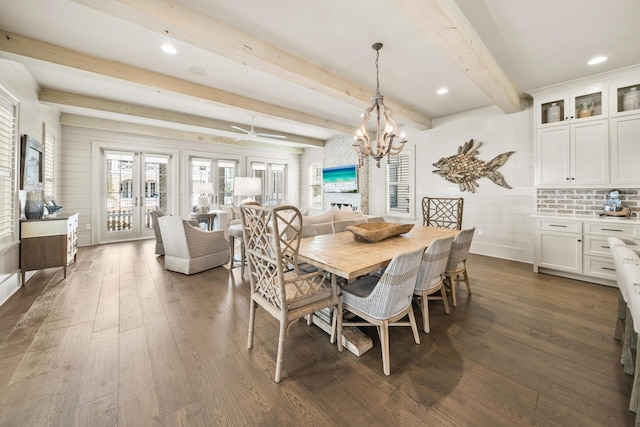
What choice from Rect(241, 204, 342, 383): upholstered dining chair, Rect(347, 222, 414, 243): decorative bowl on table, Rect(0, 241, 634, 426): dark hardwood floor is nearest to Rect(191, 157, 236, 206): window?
Rect(0, 241, 634, 426): dark hardwood floor

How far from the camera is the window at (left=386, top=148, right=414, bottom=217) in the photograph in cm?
580

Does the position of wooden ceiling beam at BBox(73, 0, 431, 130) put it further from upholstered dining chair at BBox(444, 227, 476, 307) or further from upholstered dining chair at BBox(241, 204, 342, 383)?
upholstered dining chair at BBox(444, 227, 476, 307)

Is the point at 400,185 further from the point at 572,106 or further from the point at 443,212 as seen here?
the point at 572,106

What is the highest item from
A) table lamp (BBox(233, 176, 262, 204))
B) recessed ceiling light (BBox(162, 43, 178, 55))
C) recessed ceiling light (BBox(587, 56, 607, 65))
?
recessed ceiling light (BBox(587, 56, 607, 65))

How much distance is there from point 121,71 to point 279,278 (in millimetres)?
3312

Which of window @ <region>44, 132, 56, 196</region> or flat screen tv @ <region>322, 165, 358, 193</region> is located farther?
flat screen tv @ <region>322, 165, 358, 193</region>

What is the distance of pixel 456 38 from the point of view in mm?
2162

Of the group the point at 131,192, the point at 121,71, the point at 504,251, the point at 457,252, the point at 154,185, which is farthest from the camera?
the point at 154,185

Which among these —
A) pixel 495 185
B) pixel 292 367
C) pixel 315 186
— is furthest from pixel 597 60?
pixel 315 186

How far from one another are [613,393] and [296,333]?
2.05m

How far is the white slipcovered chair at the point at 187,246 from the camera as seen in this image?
11.8ft

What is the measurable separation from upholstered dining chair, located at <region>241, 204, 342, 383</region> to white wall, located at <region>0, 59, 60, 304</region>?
295 cm

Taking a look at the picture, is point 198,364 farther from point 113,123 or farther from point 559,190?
point 113,123

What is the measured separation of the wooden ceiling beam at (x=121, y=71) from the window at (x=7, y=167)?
0.63 metres
